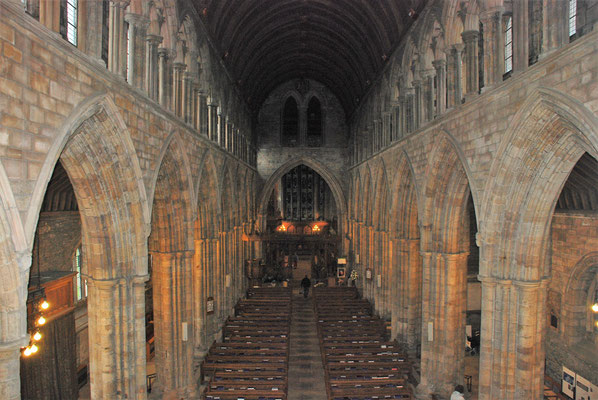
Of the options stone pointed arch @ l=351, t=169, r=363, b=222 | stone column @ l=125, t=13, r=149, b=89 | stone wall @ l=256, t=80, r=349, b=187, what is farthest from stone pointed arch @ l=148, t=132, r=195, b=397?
stone wall @ l=256, t=80, r=349, b=187

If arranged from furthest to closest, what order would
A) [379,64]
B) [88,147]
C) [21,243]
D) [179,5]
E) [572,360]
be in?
1. [379,64]
2. [572,360]
3. [179,5]
4. [88,147]
5. [21,243]

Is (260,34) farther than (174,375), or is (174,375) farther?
(260,34)

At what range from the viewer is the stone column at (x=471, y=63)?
10.2 metres

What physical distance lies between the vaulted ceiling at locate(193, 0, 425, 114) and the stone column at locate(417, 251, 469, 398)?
8004 mm

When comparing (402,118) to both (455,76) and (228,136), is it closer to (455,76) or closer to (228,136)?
(455,76)

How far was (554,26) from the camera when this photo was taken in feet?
23.1

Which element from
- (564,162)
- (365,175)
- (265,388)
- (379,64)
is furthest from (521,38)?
(365,175)

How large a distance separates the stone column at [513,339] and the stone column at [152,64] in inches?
340

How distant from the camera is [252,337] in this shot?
16.4 metres

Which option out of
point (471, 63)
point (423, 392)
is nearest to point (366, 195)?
point (423, 392)

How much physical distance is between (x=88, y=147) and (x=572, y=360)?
590 inches

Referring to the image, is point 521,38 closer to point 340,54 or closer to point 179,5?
point 179,5

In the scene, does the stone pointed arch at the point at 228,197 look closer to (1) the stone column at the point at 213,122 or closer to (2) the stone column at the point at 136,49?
(1) the stone column at the point at 213,122

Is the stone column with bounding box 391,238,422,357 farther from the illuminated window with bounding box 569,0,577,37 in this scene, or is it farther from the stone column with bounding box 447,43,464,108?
the illuminated window with bounding box 569,0,577,37
